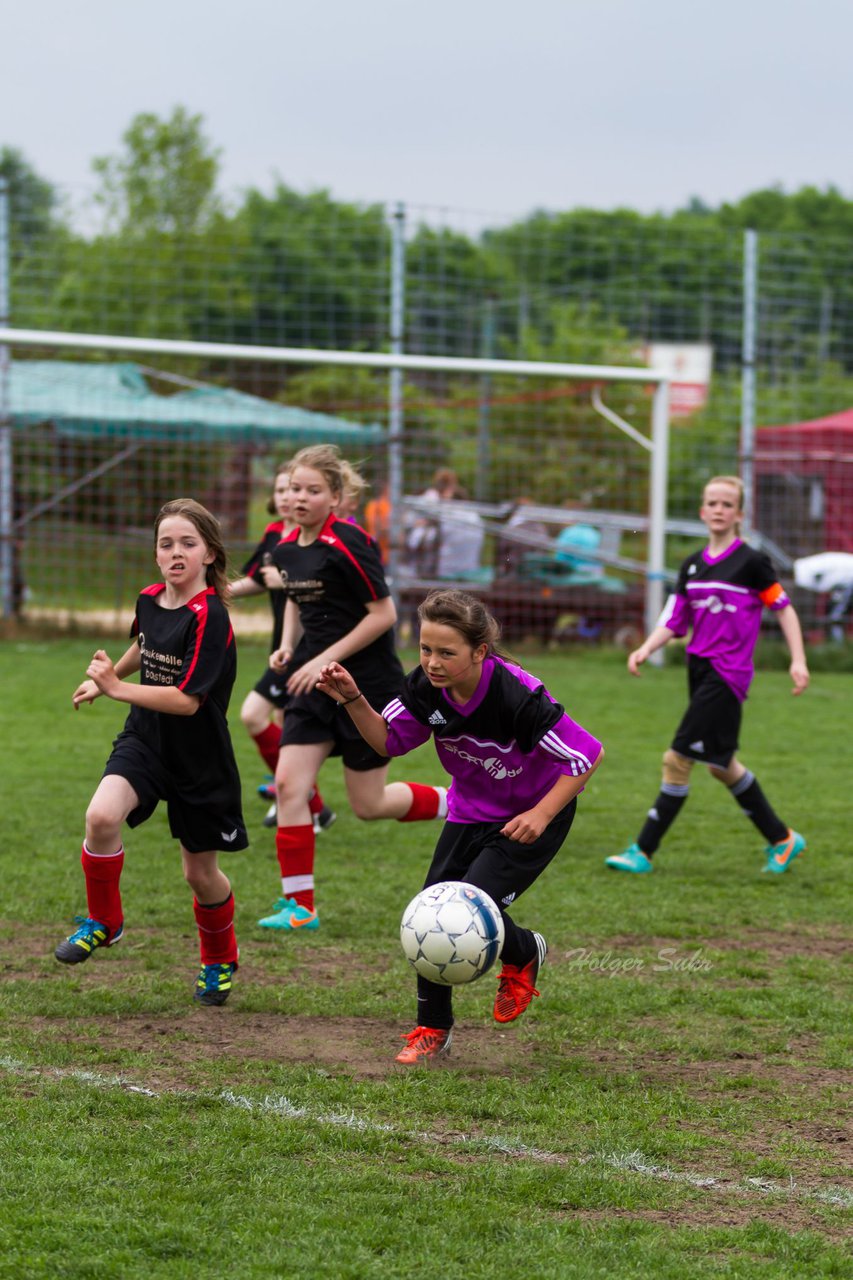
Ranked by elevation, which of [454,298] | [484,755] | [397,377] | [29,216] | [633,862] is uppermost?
[29,216]

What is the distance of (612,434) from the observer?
53.8ft

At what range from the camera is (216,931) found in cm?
477

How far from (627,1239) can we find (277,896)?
10.9 ft

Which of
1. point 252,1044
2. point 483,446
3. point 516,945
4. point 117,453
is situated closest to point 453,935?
point 516,945

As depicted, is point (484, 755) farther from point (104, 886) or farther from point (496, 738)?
point (104, 886)

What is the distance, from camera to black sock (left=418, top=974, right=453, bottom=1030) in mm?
4297

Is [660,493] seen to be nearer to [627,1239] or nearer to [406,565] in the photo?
[406,565]

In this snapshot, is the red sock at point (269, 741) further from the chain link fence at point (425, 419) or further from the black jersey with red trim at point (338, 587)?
the chain link fence at point (425, 419)

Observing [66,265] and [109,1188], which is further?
→ [66,265]

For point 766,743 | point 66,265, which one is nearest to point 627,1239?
point 766,743

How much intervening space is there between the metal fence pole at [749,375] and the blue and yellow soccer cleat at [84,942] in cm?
1274

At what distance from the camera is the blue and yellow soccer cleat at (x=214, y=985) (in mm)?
4758

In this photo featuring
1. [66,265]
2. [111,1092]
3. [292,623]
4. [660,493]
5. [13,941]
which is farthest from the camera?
[66,265]

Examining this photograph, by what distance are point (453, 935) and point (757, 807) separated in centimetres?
335
